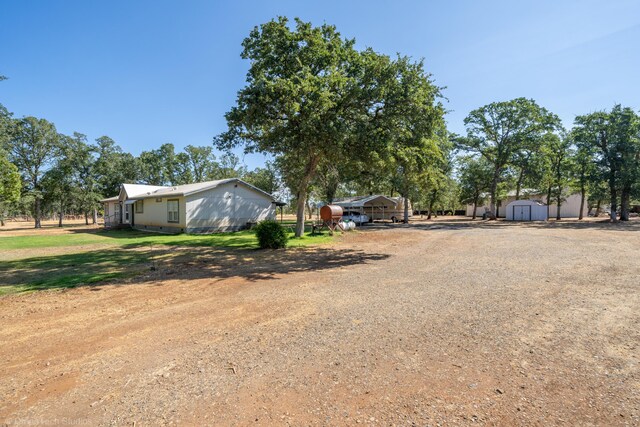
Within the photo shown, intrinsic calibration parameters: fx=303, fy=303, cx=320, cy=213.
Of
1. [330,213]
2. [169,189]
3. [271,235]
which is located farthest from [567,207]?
[169,189]

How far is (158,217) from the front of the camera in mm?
24203

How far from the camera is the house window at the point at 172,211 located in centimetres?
2231

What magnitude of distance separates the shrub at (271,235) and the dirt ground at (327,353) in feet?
20.4

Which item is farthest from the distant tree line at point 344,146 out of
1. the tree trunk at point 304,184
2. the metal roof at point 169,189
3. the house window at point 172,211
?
the house window at point 172,211

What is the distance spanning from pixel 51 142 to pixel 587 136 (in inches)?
2423

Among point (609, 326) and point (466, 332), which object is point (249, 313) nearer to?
point (466, 332)

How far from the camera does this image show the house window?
22.3 m

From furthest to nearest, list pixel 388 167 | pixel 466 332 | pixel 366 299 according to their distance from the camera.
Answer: pixel 388 167 < pixel 366 299 < pixel 466 332

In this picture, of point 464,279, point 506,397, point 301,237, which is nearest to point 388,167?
point 301,237

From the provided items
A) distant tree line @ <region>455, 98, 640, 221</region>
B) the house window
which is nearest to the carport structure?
distant tree line @ <region>455, 98, 640, 221</region>

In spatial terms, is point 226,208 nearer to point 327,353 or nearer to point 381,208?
point 327,353

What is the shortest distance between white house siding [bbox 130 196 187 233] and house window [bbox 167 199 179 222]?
24 centimetres

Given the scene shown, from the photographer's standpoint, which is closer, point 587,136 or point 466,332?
point 466,332

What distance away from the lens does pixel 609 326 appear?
470cm
